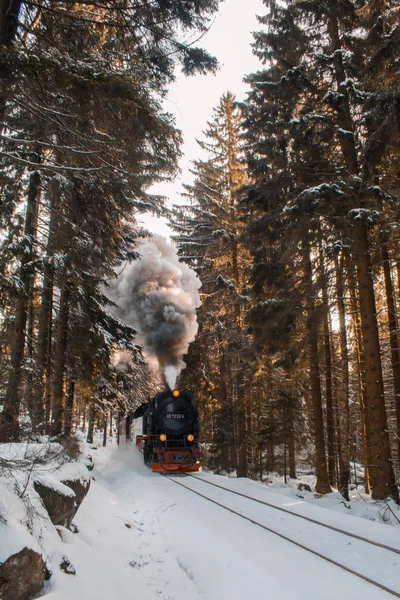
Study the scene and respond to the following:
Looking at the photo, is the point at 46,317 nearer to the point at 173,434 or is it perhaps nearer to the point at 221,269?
the point at 173,434

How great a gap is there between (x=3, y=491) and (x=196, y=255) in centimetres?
1506

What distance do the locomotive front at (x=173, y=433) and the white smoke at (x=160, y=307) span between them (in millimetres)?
743

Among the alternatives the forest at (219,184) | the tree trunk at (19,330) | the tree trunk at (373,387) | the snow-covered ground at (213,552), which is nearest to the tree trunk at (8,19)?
the forest at (219,184)

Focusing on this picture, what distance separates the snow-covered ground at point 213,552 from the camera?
4.40 m

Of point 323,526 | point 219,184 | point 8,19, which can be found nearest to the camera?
point 8,19

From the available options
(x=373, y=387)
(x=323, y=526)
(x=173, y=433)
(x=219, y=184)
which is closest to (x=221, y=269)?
(x=219, y=184)

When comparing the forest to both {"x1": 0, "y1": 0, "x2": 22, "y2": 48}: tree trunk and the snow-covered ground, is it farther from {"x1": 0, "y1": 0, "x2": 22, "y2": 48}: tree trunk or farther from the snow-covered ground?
the snow-covered ground

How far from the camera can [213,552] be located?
228 inches

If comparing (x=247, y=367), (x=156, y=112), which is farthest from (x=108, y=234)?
(x=247, y=367)

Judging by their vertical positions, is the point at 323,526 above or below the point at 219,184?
below

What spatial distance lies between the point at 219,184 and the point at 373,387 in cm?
1140

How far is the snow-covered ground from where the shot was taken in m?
4.40

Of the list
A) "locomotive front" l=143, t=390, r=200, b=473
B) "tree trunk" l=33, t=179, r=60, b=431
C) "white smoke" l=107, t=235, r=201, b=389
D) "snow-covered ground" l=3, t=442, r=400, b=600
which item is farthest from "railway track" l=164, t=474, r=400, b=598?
"white smoke" l=107, t=235, r=201, b=389

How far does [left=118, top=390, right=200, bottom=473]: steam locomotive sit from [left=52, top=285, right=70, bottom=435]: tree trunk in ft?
11.8
